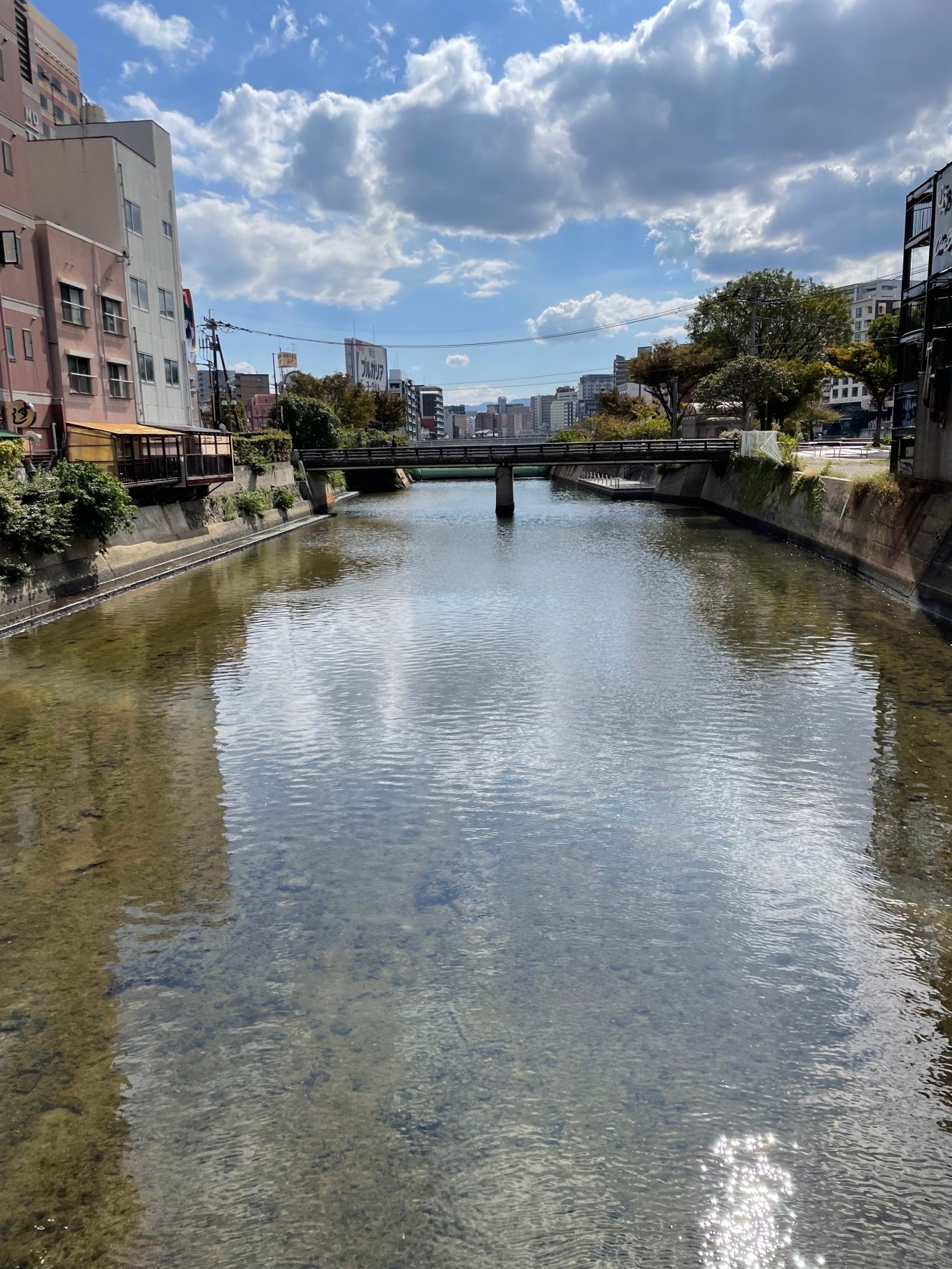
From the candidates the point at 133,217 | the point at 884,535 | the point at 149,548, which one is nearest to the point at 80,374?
the point at 149,548

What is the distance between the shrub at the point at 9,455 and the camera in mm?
26281

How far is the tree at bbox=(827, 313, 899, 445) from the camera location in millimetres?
73375

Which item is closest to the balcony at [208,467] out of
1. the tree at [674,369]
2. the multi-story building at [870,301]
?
the tree at [674,369]

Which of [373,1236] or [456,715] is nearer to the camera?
[373,1236]

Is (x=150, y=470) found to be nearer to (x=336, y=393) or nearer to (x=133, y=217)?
(x=133, y=217)

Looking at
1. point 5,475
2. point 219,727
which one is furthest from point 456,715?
point 5,475

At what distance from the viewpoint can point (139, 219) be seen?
1873 inches

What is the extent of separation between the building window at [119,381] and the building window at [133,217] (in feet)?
26.1

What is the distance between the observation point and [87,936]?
9.13m

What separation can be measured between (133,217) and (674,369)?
52374 mm

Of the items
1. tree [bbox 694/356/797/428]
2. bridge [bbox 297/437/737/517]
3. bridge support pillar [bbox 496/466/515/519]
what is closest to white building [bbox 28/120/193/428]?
bridge [bbox 297/437/737/517]

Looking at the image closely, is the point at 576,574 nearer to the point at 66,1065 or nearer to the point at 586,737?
the point at 586,737

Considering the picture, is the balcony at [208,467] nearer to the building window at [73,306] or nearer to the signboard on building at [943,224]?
Answer: the building window at [73,306]

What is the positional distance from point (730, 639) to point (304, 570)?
66.5ft
